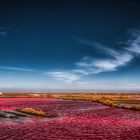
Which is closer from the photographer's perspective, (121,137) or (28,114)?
(121,137)

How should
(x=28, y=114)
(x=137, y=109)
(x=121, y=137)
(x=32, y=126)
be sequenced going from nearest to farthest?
1. (x=121, y=137)
2. (x=32, y=126)
3. (x=28, y=114)
4. (x=137, y=109)

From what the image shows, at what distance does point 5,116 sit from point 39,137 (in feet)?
43.7

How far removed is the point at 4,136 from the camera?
20141 mm

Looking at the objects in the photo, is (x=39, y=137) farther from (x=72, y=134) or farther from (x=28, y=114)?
(x=28, y=114)

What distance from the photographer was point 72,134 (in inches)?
859

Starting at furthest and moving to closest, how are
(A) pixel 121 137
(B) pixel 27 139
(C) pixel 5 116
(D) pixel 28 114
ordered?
1. (D) pixel 28 114
2. (C) pixel 5 116
3. (A) pixel 121 137
4. (B) pixel 27 139

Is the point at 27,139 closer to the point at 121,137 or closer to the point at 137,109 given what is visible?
the point at 121,137

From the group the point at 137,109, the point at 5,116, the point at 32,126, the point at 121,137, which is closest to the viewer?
the point at 121,137

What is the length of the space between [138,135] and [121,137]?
171cm

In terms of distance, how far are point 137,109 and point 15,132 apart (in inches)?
1182

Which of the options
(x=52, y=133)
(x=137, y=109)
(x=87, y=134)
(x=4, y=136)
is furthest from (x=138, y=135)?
(x=137, y=109)

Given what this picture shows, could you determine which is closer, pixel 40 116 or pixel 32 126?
pixel 32 126

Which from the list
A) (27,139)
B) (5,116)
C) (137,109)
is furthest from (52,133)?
(137,109)

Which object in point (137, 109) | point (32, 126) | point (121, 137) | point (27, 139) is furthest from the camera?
point (137, 109)
